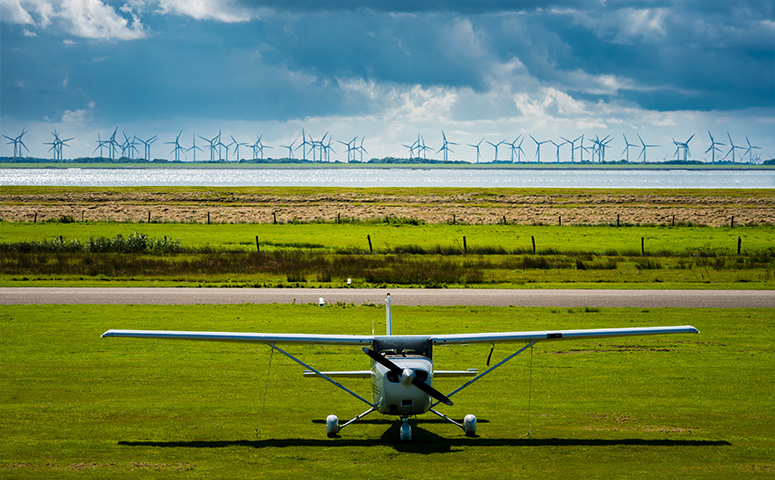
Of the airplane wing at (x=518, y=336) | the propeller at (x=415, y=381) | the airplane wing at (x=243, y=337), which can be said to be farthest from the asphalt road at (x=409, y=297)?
the propeller at (x=415, y=381)

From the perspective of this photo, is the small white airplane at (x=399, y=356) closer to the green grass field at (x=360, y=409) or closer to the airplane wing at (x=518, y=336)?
the airplane wing at (x=518, y=336)

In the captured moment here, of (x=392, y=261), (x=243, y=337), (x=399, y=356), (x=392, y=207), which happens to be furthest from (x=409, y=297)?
(x=392, y=207)

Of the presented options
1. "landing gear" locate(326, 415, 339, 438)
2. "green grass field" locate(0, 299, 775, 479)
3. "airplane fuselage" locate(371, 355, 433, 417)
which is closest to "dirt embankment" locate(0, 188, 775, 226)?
"green grass field" locate(0, 299, 775, 479)

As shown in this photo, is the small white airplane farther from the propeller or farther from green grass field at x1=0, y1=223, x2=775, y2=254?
green grass field at x1=0, y1=223, x2=775, y2=254

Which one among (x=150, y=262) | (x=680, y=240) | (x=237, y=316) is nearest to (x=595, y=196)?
(x=680, y=240)

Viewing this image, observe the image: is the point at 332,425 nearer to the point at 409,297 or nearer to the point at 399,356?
the point at 399,356
